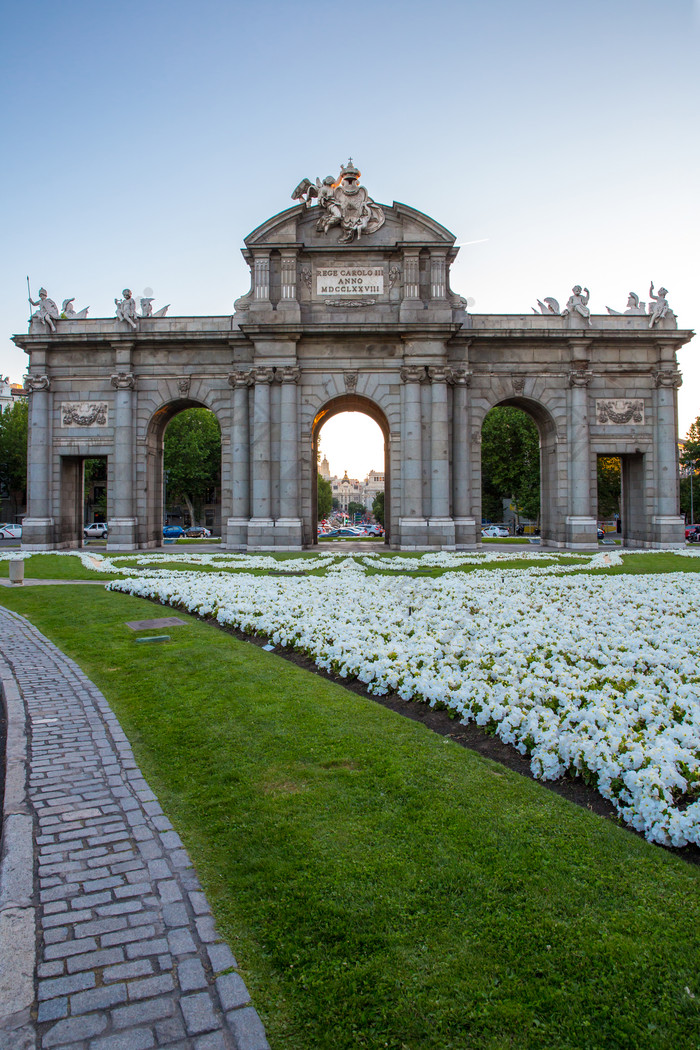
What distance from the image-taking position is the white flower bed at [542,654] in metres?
5.43

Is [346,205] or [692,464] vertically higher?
[346,205]

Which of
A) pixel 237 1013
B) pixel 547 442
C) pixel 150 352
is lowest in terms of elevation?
pixel 237 1013

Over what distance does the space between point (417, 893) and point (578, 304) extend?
3406cm

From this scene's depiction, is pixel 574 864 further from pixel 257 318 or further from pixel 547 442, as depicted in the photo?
pixel 547 442

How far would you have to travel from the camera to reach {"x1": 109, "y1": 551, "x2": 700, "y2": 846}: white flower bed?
5.43 m

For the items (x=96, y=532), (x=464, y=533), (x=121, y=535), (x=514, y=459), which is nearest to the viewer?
(x=464, y=533)

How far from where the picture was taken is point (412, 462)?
3169cm

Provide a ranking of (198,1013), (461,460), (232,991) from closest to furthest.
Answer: (198,1013), (232,991), (461,460)

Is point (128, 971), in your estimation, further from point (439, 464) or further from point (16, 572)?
point (439, 464)

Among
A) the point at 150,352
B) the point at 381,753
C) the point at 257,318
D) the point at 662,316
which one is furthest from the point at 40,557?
the point at 662,316

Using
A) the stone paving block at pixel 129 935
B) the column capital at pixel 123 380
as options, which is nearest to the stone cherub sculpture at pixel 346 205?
the column capital at pixel 123 380

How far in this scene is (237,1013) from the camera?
3.21 m

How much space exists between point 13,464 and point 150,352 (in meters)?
45.5

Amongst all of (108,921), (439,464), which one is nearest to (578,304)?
(439,464)
